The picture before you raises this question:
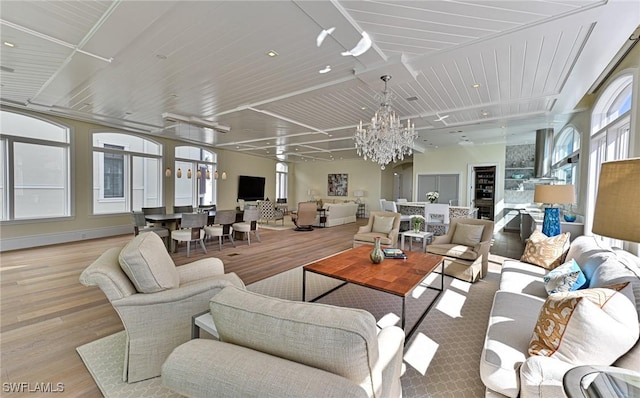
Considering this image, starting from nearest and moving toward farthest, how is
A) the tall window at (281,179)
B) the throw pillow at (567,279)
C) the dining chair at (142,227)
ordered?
the throw pillow at (567,279), the dining chair at (142,227), the tall window at (281,179)

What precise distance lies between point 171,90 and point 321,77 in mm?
2621

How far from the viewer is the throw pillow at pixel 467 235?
417 cm

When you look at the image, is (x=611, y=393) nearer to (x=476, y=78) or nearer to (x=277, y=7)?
(x=277, y=7)

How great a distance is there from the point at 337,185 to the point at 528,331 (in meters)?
12.6

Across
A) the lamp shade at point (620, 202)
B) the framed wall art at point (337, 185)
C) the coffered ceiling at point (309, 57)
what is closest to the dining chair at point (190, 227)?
the coffered ceiling at point (309, 57)

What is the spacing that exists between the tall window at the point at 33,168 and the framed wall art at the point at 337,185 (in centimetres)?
1056

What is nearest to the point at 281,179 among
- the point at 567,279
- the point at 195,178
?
the point at 195,178

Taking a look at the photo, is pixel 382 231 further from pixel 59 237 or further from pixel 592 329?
pixel 59 237

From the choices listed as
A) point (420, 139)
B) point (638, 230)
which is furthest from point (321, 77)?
point (420, 139)

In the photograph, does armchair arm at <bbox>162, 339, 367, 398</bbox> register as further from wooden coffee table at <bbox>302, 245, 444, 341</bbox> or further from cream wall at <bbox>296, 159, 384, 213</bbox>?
cream wall at <bbox>296, 159, 384, 213</bbox>

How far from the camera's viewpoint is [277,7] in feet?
7.62

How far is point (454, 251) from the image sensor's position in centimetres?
399

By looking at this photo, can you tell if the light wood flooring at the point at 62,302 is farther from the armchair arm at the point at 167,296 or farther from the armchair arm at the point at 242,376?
the armchair arm at the point at 242,376

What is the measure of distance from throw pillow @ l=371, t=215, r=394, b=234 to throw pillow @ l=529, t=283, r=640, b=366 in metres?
3.76
